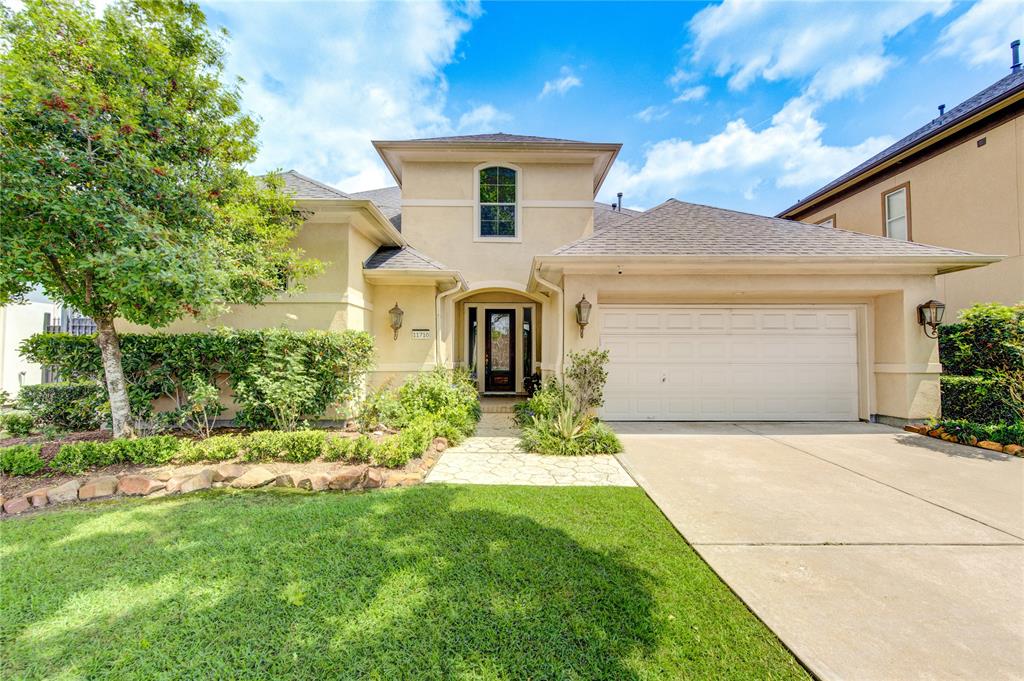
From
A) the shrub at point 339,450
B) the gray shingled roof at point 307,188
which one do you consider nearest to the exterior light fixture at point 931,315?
the shrub at point 339,450

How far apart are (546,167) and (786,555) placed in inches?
385

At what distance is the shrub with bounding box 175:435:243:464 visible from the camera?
4934 mm

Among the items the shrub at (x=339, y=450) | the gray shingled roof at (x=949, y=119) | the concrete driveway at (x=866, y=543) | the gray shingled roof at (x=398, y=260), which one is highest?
Answer: the gray shingled roof at (x=949, y=119)

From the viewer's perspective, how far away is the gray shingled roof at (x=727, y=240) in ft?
22.4

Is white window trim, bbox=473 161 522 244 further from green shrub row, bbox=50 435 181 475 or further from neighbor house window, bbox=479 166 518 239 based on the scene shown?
green shrub row, bbox=50 435 181 475

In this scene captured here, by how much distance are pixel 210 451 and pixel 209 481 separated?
2.16 feet

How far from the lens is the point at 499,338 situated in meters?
12.0

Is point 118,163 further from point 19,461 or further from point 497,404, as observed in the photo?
point 497,404

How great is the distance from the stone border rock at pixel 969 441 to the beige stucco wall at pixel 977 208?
13.8 feet

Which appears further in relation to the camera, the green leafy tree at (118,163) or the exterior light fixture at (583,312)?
the exterior light fixture at (583,312)

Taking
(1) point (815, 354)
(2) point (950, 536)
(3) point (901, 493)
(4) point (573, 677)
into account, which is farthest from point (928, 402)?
(4) point (573, 677)

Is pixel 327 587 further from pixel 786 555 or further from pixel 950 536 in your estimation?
pixel 950 536

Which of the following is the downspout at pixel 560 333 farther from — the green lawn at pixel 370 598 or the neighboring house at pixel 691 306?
the green lawn at pixel 370 598

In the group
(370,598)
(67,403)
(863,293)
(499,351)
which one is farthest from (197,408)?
(863,293)
